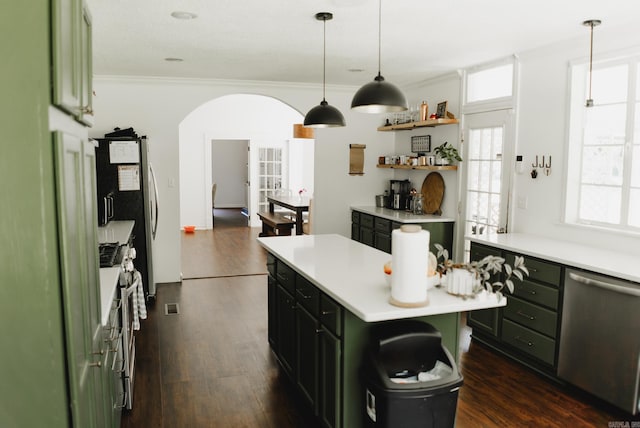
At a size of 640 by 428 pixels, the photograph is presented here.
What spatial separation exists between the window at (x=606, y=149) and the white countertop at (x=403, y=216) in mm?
1617

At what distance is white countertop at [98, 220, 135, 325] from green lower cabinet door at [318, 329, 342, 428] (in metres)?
1.07

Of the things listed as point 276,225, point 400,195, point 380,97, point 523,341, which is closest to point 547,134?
point 523,341

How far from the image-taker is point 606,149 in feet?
12.8

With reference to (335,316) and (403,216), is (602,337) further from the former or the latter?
(403,216)

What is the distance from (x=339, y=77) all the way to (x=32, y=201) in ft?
16.7

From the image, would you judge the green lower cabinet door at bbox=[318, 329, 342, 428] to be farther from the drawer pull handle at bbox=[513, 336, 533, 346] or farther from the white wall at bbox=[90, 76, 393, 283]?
the white wall at bbox=[90, 76, 393, 283]

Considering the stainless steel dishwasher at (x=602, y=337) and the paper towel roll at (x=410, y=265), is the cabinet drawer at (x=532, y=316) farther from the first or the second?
the paper towel roll at (x=410, y=265)

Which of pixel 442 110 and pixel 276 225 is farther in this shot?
pixel 276 225

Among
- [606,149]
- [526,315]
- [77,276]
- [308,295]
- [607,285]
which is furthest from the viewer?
[606,149]

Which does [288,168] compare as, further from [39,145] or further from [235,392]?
[39,145]

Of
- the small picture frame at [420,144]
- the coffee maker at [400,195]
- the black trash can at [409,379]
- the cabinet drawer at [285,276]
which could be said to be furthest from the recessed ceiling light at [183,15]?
the coffee maker at [400,195]

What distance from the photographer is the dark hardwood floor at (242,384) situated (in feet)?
9.87

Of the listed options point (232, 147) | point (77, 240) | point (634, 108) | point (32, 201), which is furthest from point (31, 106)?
point (232, 147)

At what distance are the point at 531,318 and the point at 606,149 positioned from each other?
142cm
